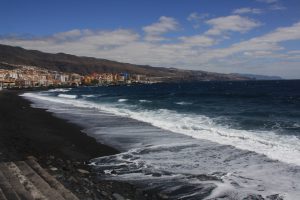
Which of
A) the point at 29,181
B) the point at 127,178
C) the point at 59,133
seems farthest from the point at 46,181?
the point at 59,133

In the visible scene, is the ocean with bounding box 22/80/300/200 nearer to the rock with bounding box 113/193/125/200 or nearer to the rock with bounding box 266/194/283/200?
the rock with bounding box 266/194/283/200

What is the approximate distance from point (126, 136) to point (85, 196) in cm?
1198

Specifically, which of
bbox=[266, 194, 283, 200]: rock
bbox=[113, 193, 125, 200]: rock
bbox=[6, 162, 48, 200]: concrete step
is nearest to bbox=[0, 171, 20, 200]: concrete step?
bbox=[6, 162, 48, 200]: concrete step

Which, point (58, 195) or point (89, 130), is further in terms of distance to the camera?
point (89, 130)

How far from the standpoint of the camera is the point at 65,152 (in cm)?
1703

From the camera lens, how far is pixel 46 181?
33.0 ft

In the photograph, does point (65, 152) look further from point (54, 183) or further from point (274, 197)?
point (274, 197)

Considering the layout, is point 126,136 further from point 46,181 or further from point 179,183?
point 46,181

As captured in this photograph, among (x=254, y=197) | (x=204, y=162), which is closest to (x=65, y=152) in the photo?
(x=204, y=162)

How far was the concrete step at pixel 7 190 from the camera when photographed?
28.3 feet

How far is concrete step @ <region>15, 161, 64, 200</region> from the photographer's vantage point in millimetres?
8930

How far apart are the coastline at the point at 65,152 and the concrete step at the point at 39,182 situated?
2.34ft

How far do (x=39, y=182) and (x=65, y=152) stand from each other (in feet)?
23.9

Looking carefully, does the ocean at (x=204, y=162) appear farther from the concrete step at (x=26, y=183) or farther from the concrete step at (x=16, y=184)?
the concrete step at (x=16, y=184)
